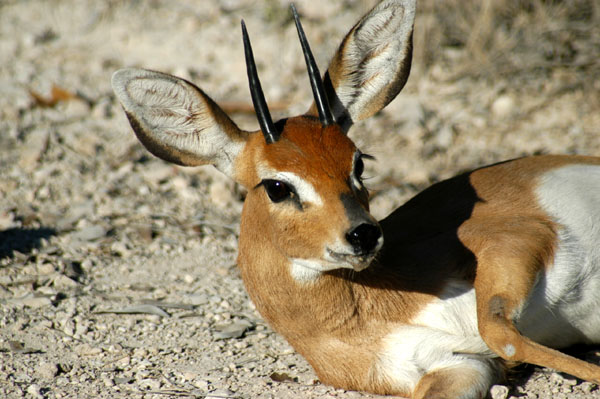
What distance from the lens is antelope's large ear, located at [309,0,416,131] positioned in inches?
169

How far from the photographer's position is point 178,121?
4324mm

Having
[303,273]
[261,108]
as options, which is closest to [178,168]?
[261,108]

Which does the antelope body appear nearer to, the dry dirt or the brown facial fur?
the brown facial fur

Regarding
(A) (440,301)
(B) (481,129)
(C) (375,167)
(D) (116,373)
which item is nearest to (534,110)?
(B) (481,129)

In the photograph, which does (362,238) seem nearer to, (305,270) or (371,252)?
(371,252)

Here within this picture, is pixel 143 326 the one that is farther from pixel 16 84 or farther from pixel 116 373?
pixel 16 84

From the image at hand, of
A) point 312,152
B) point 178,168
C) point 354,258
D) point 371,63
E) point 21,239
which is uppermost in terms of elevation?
point 178,168

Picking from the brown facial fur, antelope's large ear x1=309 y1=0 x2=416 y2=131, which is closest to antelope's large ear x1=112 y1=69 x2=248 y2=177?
the brown facial fur

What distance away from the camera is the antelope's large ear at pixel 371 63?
4289mm

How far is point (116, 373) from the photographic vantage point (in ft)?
14.7

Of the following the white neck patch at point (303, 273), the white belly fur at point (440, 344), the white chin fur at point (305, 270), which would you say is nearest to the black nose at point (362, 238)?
the white chin fur at point (305, 270)

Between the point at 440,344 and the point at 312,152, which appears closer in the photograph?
the point at 312,152

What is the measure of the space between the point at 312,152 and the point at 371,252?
1.87 ft

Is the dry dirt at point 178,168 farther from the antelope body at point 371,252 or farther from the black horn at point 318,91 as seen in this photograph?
the black horn at point 318,91
